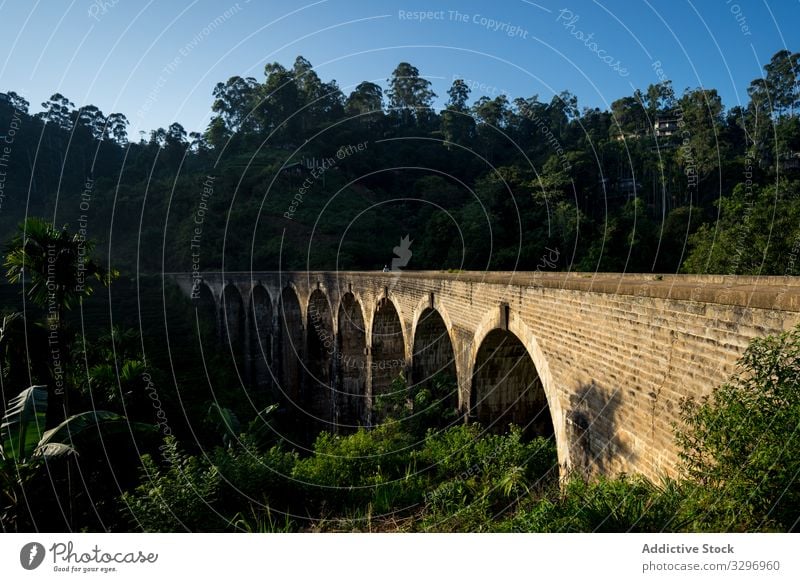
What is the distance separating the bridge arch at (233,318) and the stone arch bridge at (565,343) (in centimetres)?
1307

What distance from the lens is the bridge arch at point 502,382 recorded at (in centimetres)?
1144

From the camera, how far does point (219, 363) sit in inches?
1266

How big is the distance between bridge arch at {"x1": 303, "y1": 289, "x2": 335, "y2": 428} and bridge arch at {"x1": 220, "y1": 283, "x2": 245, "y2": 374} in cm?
922

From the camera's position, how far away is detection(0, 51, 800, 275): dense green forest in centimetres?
3077

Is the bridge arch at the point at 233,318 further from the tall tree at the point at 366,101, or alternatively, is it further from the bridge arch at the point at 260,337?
the tall tree at the point at 366,101

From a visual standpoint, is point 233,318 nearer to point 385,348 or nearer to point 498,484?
point 385,348

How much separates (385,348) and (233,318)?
73.8ft

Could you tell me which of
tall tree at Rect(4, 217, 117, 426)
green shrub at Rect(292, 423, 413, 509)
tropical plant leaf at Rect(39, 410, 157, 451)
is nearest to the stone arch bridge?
green shrub at Rect(292, 423, 413, 509)

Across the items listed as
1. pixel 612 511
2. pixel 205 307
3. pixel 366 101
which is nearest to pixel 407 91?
pixel 366 101

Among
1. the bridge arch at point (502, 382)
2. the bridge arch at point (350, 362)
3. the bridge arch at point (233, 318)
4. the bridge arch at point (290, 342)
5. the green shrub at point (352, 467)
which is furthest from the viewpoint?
the bridge arch at point (233, 318)

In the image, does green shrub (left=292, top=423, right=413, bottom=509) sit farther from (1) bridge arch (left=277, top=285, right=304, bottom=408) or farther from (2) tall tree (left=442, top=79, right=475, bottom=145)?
(2) tall tree (left=442, top=79, right=475, bottom=145)

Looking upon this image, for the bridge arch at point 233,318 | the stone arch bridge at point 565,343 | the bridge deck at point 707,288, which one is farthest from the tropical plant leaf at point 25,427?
the bridge arch at point 233,318

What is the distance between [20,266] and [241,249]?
40.4m
